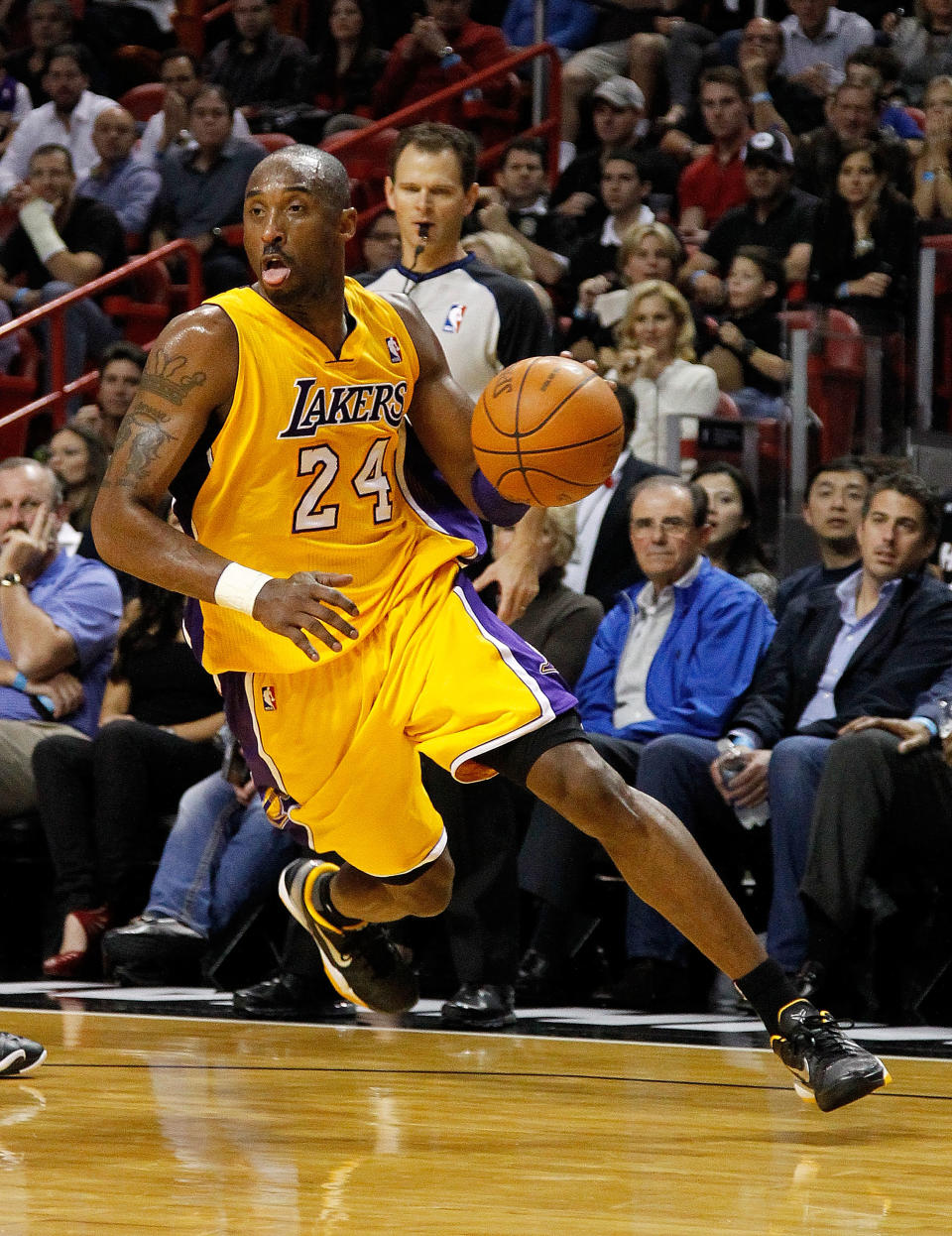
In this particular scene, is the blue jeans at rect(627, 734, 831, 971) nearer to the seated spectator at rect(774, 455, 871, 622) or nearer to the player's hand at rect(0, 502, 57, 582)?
the seated spectator at rect(774, 455, 871, 622)

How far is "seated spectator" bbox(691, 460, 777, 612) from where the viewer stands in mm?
6594

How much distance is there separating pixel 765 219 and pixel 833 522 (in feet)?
11.0

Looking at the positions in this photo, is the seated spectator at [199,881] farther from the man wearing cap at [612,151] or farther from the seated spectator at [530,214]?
the man wearing cap at [612,151]

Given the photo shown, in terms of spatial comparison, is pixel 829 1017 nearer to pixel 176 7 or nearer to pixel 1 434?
pixel 1 434

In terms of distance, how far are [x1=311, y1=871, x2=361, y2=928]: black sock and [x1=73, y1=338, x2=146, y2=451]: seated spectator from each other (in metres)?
4.80

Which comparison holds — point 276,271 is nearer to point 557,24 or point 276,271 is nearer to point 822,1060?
point 822,1060

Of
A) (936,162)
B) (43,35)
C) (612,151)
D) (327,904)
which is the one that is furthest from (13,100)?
(327,904)

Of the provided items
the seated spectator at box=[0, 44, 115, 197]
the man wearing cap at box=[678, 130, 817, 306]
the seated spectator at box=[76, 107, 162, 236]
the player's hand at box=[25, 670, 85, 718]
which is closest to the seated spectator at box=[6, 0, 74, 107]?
the seated spectator at box=[0, 44, 115, 197]

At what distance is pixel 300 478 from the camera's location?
372 cm

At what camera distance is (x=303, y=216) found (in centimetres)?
369

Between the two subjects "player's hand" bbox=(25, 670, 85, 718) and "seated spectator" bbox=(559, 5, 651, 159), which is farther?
"seated spectator" bbox=(559, 5, 651, 159)

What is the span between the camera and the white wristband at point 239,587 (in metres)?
3.31

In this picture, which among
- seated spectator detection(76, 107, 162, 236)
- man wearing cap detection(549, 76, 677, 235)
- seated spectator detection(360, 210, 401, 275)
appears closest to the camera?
seated spectator detection(360, 210, 401, 275)

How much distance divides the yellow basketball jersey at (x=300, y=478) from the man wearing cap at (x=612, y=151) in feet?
22.2
